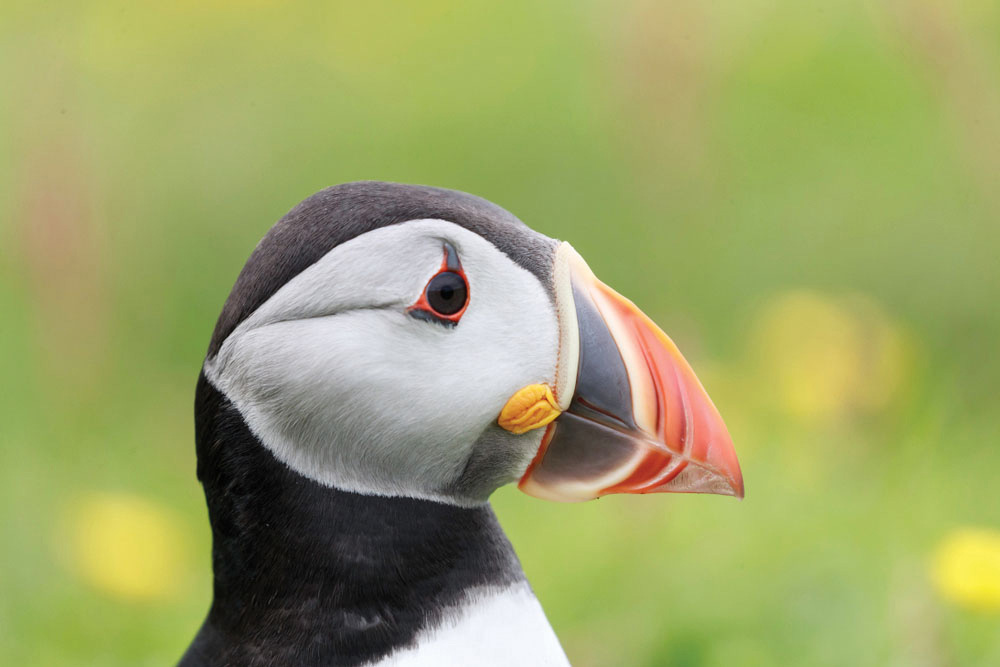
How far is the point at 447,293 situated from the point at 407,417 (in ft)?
0.58

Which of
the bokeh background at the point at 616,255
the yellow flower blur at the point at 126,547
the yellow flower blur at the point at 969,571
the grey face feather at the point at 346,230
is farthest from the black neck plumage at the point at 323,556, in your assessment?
the yellow flower blur at the point at 126,547

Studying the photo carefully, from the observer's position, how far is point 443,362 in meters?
1.63

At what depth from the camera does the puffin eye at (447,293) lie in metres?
1.61

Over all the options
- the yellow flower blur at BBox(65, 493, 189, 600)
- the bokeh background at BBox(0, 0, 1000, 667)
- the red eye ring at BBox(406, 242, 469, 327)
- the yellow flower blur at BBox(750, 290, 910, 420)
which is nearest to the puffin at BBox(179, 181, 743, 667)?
the red eye ring at BBox(406, 242, 469, 327)

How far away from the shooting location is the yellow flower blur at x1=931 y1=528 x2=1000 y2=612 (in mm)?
2594

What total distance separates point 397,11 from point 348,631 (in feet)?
14.1

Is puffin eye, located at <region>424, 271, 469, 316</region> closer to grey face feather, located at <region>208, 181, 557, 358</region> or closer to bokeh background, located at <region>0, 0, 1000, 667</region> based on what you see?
grey face feather, located at <region>208, 181, 557, 358</region>

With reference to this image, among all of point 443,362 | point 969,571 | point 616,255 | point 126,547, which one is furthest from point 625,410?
point 616,255

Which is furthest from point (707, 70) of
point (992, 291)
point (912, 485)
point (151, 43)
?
point (151, 43)

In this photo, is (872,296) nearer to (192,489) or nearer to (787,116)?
(787,116)

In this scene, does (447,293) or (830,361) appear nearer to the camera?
(447,293)

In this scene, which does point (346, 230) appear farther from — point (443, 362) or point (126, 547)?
point (126, 547)

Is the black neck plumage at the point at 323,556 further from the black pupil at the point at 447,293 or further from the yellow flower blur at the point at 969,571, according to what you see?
the yellow flower blur at the point at 969,571

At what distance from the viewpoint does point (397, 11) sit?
5.52 meters
